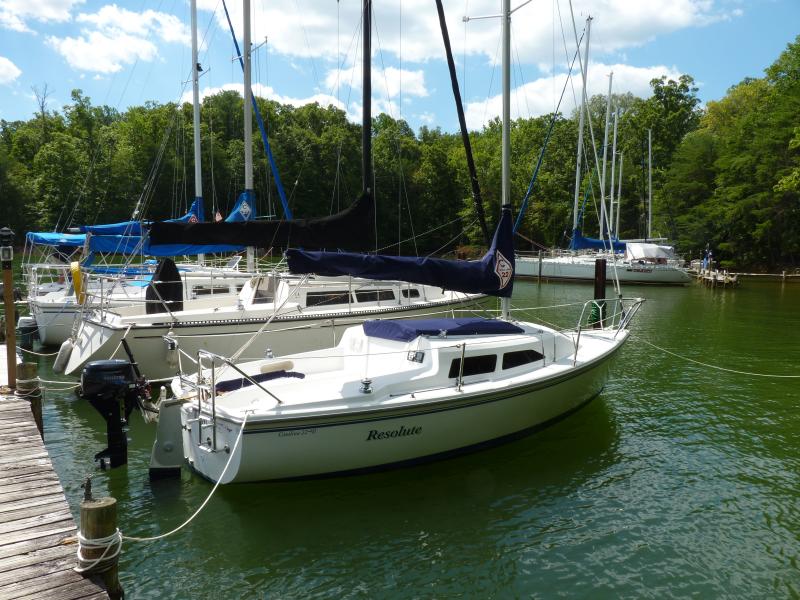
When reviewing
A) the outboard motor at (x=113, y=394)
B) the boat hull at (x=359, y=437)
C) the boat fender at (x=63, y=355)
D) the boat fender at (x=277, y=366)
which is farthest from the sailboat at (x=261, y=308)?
the boat hull at (x=359, y=437)

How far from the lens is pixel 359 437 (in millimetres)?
8555

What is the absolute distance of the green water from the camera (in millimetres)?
6871

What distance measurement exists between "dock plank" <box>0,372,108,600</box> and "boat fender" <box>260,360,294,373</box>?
3379 mm

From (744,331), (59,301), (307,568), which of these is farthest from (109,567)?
(744,331)

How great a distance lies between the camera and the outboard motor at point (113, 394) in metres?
8.75

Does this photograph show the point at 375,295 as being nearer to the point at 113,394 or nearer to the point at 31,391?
the point at 31,391

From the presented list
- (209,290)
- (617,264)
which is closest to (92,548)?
(209,290)

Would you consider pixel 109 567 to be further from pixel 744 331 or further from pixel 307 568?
pixel 744 331

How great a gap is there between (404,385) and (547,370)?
2844 mm

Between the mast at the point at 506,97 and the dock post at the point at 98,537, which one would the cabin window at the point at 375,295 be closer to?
the mast at the point at 506,97

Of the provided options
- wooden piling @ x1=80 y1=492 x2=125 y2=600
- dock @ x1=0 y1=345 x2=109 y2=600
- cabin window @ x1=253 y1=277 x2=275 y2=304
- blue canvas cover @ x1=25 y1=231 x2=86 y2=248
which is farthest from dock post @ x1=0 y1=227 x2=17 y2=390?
blue canvas cover @ x1=25 y1=231 x2=86 y2=248

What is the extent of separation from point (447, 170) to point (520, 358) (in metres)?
60.8

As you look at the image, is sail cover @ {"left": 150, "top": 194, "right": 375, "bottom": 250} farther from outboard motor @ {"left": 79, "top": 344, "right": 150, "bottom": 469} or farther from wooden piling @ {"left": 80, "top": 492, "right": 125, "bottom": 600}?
wooden piling @ {"left": 80, "top": 492, "right": 125, "bottom": 600}

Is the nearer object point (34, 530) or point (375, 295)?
point (34, 530)
